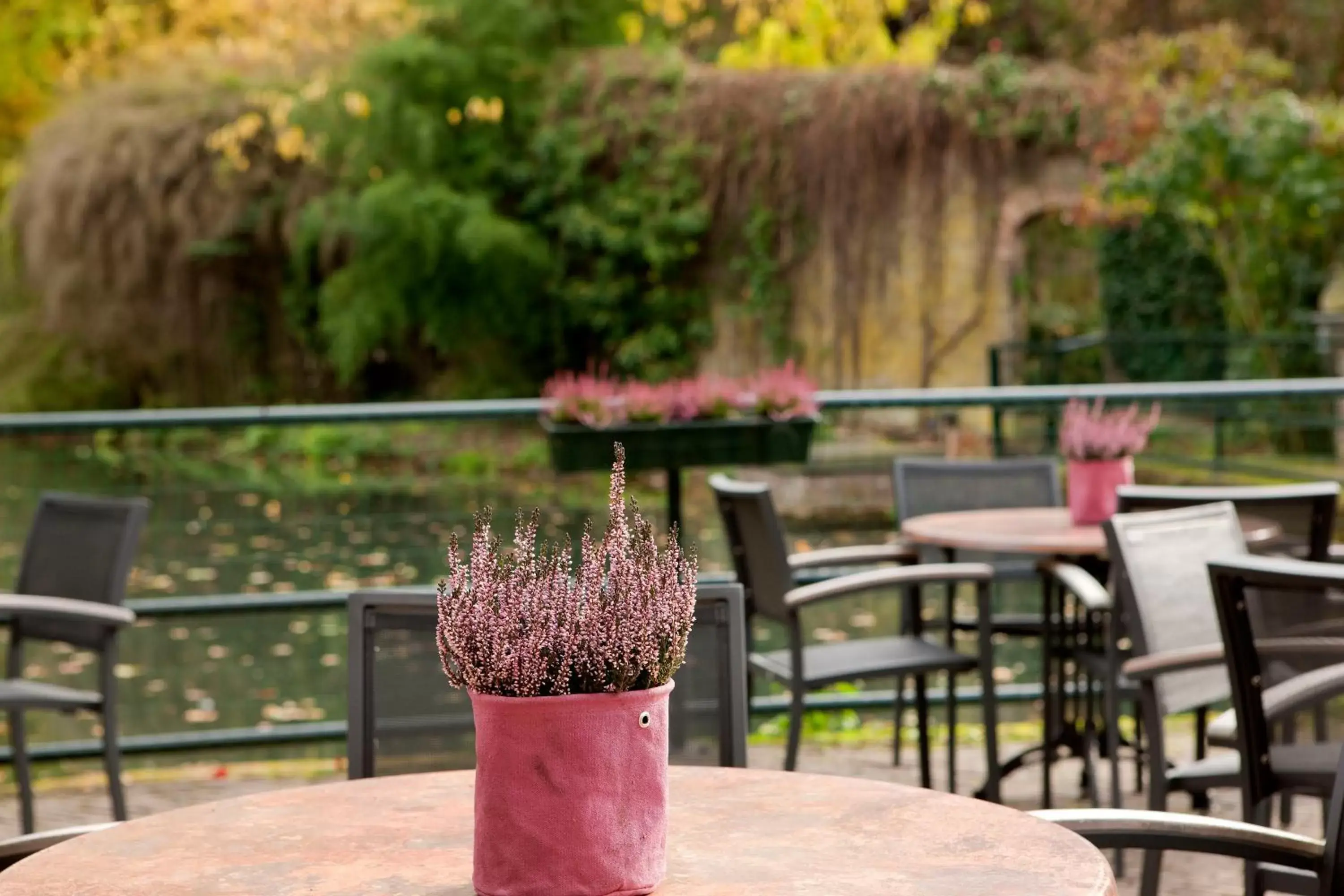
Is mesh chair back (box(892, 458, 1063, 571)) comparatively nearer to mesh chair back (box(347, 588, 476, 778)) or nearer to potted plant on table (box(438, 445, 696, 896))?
mesh chair back (box(347, 588, 476, 778))

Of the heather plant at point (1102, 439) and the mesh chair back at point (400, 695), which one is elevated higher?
the heather plant at point (1102, 439)

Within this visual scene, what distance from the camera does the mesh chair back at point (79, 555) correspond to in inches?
163

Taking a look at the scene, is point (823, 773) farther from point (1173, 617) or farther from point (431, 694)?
point (431, 694)

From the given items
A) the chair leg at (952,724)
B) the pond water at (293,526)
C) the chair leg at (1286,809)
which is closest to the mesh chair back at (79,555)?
the pond water at (293,526)

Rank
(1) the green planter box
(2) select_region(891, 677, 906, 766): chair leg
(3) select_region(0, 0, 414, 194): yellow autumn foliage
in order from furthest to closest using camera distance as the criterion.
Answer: (3) select_region(0, 0, 414, 194): yellow autumn foliage → (1) the green planter box → (2) select_region(891, 677, 906, 766): chair leg

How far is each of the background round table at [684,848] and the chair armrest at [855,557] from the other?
8.69 feet

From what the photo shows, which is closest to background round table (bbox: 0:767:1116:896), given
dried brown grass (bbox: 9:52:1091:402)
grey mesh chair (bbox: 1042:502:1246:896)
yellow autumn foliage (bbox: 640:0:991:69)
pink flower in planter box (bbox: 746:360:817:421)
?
grey mesh chair (bbox: 1042:502:1246:896)

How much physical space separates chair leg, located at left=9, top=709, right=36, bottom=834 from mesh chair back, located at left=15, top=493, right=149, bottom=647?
0.77 ft

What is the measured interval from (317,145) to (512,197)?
224 centimetres

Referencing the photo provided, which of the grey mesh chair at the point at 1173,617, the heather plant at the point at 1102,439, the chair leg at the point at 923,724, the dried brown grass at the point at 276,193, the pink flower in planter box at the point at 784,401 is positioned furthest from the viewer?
the dried brown grass at the point at 276,193

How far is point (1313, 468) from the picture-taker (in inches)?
513

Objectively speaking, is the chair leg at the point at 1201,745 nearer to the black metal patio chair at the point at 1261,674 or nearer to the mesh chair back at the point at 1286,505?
the mesh chair back at the point at 1286,505

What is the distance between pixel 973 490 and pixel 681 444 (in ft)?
3.08

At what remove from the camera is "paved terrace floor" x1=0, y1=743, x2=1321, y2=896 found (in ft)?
15.2
